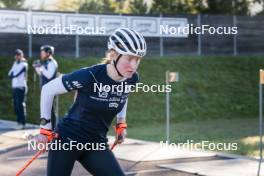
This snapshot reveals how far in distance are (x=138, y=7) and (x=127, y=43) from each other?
3584 centimetres

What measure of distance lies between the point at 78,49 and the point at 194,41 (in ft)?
18.2

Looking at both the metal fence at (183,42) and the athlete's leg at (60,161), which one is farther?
the metal fence at (183,42)

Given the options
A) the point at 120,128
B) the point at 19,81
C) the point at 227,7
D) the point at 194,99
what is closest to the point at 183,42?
the point at 194,99

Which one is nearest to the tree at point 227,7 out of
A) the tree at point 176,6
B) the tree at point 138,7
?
the tree at point 176,6

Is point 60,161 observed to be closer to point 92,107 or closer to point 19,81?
point 92,107

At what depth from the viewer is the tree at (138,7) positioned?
4050 centimetres

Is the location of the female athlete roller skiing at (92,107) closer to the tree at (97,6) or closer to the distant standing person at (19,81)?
the distant standing person at (19,81)

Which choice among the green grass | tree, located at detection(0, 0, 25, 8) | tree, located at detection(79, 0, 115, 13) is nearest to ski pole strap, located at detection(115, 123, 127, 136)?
the green grass

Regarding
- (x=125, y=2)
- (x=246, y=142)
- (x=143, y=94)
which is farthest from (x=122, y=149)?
(x=125, y=2)

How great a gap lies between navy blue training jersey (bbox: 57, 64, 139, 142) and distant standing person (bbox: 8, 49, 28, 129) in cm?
986

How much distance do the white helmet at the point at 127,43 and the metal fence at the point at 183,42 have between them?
15.8 m

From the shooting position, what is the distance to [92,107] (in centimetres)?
546

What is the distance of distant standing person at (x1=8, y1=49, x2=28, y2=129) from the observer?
50.0ft

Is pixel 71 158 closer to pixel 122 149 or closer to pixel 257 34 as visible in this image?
pixel 122 149
